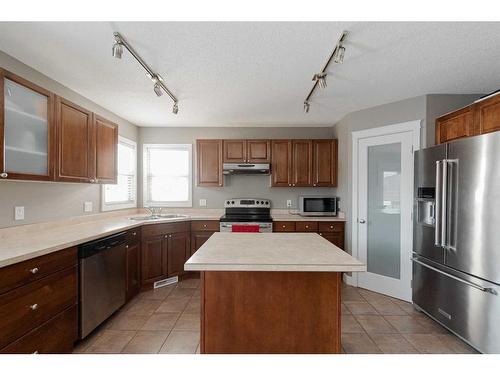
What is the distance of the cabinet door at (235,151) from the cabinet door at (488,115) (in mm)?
2804

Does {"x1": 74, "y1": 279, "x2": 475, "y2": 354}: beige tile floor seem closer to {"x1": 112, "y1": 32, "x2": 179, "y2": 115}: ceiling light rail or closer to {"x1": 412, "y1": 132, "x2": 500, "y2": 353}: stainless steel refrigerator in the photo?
{"x1": 412, "y1": 132, "x2": 500, "y2": 353}: stainless steel refrigerator

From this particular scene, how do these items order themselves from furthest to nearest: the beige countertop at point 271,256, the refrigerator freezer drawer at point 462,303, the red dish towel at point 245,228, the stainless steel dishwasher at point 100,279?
the red dish towel at point 245,228, the stainless steel dishwasher at point 100,279, the refrigerator freezer drawer at point 462,303, the beige countertop at point 271,256

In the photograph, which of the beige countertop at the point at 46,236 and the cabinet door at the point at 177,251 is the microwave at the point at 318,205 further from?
the beige countertop at the point at 46,236

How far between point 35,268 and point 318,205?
11.4ft

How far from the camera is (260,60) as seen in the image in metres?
2.06

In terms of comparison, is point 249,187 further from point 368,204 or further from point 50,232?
point 50,232

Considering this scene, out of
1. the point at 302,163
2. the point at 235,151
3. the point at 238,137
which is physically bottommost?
the point at 302,163

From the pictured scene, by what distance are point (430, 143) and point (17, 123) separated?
3.91 m

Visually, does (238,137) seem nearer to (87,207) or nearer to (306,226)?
(306,226)

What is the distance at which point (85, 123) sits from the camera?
2395mm

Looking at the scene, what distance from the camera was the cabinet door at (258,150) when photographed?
3.96 metres

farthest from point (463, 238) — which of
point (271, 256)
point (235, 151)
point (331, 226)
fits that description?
point (235, 151)

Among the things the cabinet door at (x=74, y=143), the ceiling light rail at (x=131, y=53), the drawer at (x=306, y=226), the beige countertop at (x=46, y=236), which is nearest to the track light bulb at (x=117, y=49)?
the ceiling light rail at (x=131, y=53)

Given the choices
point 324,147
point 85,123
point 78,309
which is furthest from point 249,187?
point 78,309
